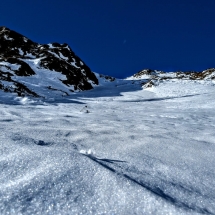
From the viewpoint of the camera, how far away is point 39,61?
26297mm

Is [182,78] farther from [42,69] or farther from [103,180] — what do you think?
[103,180]

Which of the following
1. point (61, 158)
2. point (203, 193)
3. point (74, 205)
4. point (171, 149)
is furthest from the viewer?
point (171, 149)

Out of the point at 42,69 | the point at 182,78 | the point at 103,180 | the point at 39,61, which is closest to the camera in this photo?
the point at 103,180

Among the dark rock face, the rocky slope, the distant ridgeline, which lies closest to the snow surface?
the distant ridgeline

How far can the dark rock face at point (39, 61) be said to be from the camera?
20205mm

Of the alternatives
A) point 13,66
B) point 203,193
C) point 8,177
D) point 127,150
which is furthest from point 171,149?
point 13,66

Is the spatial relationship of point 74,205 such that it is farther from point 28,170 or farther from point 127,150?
point 127,150

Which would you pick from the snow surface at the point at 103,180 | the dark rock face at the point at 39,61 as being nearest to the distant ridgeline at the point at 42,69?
the dark rock face at the point at 39,61

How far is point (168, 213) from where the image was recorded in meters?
1.33

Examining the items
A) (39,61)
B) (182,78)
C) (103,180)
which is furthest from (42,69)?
(182,78)

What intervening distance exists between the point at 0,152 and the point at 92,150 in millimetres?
1205

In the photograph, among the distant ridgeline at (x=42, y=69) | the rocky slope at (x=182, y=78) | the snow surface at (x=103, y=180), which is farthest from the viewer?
the rocky slope at (x=182, y=78)

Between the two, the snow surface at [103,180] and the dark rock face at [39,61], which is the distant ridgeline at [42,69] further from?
the snow surface at [103,180]

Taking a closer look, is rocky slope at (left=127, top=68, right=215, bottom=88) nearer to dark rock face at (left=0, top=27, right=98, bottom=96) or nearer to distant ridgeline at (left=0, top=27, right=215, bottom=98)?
distant ridgeline at (left=0, top=27, right=215, bottom=98)
